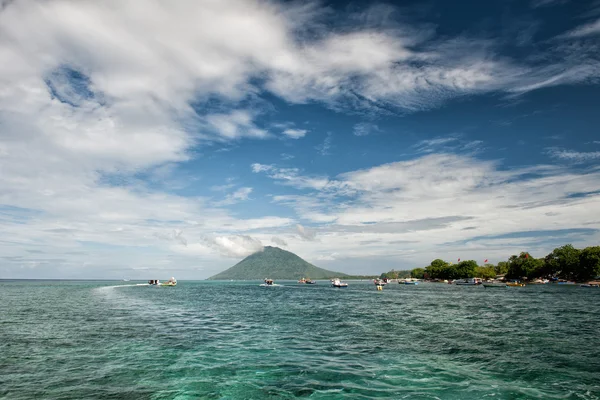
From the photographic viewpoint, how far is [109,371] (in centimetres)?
2297

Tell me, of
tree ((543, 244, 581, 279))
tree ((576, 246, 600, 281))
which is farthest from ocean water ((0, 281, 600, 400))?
tree ((543, 244, 581, 279))

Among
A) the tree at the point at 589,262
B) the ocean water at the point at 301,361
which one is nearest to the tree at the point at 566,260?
the tree at the point at 589,262

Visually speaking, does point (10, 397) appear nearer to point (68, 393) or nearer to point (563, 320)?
point (68, 393)

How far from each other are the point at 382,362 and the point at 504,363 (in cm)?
867

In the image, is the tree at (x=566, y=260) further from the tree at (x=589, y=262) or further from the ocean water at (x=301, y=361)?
the ocean water at (x=301, y=361)

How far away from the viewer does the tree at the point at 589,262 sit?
15762cm

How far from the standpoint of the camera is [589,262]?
16125cm

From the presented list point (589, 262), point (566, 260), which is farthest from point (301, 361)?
point (566, 260)

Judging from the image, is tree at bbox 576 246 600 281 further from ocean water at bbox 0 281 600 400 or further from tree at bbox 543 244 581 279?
ocean water at bbox 0 281 600 400

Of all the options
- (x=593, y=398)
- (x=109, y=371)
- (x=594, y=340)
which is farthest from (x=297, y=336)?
(x=594, y=340)

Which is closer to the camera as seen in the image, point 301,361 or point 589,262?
point 301,361

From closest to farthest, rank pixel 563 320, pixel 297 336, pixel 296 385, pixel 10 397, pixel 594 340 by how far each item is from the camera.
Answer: pixel 10 397
pixel 296 385
pixel 594 340
pixel 297 336
pixel 563 320

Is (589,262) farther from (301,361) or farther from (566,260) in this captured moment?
(301,361)

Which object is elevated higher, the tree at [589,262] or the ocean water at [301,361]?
the tree at [589,262]
